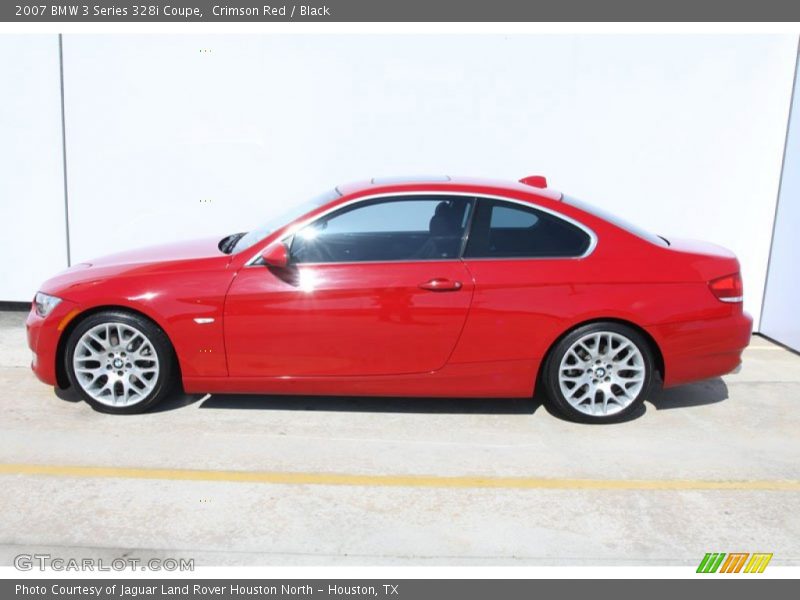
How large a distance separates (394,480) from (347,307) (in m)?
1.14

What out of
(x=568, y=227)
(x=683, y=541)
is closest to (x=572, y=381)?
(x=568, y=227)

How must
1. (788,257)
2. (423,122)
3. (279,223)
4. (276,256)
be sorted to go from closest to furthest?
1. (276,256)
2. (279,223)
3. (788,257)
4. (423,122)

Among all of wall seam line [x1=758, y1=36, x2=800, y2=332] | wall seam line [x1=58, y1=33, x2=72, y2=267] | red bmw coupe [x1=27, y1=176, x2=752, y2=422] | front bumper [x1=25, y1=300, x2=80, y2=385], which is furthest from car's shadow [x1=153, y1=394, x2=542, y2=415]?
wall seam line [x1=758, y1=36, x2=800, y2=332]

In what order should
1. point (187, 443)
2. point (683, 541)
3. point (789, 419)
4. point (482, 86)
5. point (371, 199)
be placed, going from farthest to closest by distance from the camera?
1. point (482, 86)
2. point (789, 419)
3. point (371, 199)
4. point (187, 443)
5. point (683, 541)

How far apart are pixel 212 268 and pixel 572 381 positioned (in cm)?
246

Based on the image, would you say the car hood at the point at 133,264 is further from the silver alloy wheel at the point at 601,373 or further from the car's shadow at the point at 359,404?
the silver alloy wheel at the point at 601,373

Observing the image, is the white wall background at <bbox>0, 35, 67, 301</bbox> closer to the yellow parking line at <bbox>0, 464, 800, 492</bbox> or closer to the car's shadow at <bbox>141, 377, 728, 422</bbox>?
the car's shadow at <bbox>141, 377, 728, 422</bbox>

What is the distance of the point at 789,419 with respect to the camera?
5352mm

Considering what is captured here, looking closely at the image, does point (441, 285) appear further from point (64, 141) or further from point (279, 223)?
point (64, 141)

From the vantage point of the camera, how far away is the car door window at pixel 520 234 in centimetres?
493

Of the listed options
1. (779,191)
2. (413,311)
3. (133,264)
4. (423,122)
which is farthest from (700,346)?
(133,264)

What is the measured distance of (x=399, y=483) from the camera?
4.20 metres

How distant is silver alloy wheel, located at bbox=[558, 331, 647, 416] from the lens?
4934mm

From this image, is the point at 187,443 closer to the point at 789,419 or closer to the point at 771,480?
the point at 771,480
